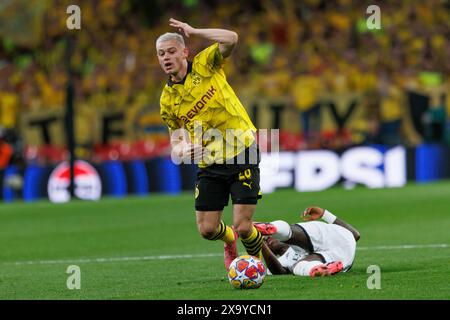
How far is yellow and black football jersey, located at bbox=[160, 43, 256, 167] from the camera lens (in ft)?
30.5

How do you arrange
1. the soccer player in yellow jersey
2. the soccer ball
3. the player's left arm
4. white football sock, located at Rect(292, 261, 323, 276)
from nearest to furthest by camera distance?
the soccer ball, the player's left arm, the soccer player in yellow jersey, white football sock, located at Rect(292, 261, 323, 276)

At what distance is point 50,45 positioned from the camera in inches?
1166

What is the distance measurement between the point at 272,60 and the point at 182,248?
15.3 meters

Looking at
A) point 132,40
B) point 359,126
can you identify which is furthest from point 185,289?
point 132,40

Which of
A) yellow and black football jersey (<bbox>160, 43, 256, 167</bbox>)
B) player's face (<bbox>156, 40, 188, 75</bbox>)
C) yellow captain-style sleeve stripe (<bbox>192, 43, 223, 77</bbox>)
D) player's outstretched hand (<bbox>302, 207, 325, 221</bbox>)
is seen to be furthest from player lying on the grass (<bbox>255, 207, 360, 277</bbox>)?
player's face (<bbox>156, 40, 188, 75</bbox>)

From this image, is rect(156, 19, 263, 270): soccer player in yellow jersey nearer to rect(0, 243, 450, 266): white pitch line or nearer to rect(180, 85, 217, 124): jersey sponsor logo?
rect(180, 85, 217, 124): jersey sponsor logo

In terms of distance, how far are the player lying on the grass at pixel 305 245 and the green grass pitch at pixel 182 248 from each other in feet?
0.66

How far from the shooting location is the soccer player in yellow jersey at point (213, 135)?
925 centimetres

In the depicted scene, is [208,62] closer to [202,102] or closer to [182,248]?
[202,102]

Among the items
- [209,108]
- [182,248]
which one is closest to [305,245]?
[209,108]

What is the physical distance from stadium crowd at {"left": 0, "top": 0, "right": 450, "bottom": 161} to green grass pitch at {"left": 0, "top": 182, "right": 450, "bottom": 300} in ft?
14.6

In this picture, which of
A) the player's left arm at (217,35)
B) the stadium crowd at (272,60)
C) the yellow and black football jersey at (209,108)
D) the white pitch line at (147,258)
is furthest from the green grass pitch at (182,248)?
the stadium crowd at (272,60)

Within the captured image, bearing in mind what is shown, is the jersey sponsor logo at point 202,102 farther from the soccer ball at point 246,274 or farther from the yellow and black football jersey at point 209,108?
the soccer ball at point 246,274
